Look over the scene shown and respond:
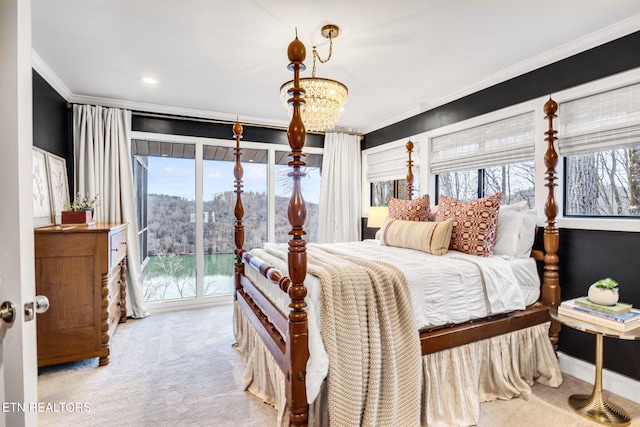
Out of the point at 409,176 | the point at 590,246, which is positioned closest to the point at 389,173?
the point at 409,176

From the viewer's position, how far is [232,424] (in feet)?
6.19

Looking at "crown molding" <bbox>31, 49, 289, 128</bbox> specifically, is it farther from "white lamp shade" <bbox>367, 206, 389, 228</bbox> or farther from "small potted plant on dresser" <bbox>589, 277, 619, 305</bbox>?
"small potted plant on dresser" <bbox>589, 277, 619, 305</bbox>

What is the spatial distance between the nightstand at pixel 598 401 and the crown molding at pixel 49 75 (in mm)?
4368

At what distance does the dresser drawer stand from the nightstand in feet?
11.0

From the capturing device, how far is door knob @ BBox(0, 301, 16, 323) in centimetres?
87

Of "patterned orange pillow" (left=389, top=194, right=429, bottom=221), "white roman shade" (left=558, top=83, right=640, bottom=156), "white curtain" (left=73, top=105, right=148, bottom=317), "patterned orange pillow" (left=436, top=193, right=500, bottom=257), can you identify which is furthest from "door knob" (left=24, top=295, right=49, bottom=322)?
"white roman shade" (left=558, top=83, right=640, bottom=156)

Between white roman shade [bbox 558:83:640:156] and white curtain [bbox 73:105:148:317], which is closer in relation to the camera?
white roman shade [bbox 558:83:640:156]

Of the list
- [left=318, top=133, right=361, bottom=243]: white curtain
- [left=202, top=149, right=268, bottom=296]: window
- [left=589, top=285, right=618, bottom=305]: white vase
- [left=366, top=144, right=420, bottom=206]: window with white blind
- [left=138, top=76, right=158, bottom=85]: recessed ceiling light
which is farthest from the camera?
[left=318, top=133, right=361, bottom=243]: white curtain

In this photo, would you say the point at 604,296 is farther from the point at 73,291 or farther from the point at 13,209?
the point at 73,291

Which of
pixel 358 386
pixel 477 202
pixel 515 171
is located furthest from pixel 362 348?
pixel 515 171

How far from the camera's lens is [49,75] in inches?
115

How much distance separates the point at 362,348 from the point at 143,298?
3.24 meters

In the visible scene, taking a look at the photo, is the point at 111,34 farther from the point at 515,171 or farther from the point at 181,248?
the point at 515,171

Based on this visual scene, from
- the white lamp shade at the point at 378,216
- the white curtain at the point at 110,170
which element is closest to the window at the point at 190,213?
the white curtain at the point at 110,170
